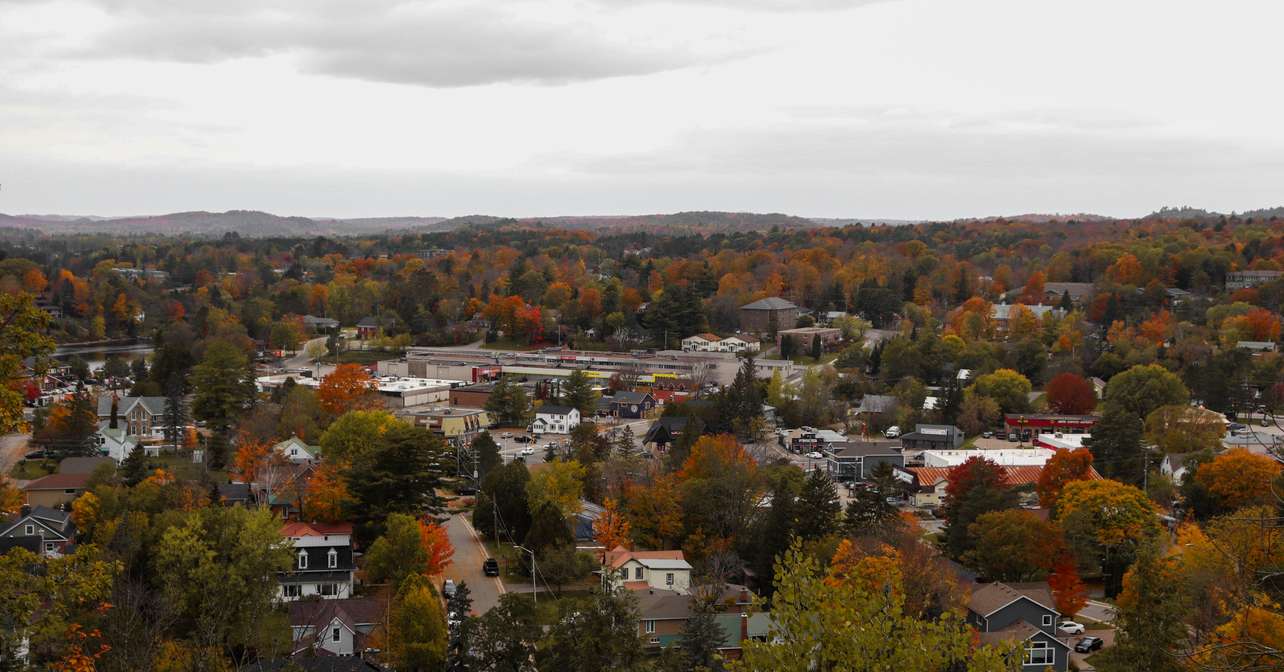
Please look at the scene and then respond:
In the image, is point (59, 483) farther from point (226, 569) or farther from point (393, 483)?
point (226, 569)

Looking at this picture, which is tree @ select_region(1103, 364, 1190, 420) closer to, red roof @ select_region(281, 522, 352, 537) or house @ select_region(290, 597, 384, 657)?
red roof @ select_region(281, 522, 352, 537)

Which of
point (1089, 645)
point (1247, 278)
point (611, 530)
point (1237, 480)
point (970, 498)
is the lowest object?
point (1089, 645)

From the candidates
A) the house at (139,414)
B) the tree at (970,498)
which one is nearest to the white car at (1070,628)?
the tree at (970,498)

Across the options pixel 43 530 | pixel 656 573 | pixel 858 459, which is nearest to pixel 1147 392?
pixel 858 459

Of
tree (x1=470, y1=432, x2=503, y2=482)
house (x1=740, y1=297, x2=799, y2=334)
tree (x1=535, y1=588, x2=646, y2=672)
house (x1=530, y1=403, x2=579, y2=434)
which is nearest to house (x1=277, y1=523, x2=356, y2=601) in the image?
tree (x1=470, y1=432, x2=503, y2=482)

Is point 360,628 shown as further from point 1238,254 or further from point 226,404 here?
point 1238,254

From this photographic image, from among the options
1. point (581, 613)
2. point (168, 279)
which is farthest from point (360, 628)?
point (168, 279)
